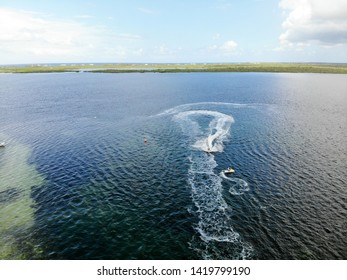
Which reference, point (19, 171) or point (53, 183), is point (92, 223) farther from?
point (19, 171)

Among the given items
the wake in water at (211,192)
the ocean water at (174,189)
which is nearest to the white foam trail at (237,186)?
the wake in water at (211,192)

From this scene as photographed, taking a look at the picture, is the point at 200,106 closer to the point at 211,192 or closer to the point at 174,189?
the point at 174,189

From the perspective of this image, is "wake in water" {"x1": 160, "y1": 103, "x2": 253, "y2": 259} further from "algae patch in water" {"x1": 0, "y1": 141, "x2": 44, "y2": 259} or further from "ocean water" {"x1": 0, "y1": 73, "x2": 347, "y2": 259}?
"algae patch in water" {"x1": 0, "y1": 141, "x2": 44, "y2": 259}

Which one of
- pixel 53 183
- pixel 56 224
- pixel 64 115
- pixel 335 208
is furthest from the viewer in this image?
pixel 64 115

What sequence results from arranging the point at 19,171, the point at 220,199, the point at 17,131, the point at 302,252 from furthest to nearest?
1. the point at 17,131
2. the point at 19,171
3. the point at 220,199
4. the point at 302,252

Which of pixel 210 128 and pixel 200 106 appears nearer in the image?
pixel 210 128

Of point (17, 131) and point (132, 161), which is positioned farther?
point (17, 131)

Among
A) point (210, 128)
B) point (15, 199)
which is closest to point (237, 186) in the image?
point (210, 128)

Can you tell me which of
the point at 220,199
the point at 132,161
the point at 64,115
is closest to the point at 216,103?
the point at 64,115
